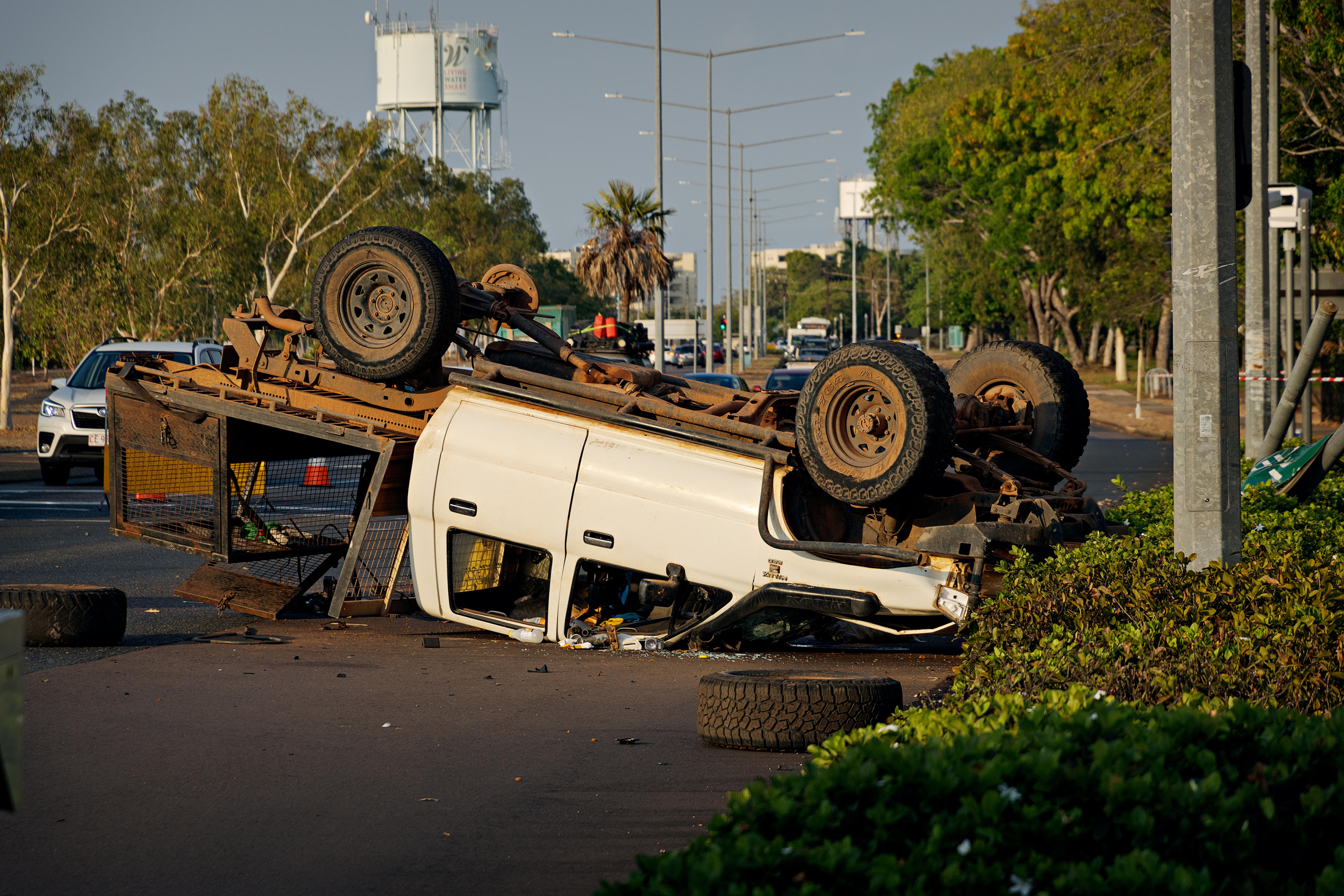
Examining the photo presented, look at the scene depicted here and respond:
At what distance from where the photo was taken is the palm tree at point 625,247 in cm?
3347

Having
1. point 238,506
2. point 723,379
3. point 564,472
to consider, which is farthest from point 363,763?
point 723,379

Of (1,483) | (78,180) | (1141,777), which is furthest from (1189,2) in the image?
(78,180)

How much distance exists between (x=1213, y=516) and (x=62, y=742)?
17.1ft

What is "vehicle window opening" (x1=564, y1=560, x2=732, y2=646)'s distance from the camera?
25.7 ft

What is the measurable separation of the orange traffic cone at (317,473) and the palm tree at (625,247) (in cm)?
2398

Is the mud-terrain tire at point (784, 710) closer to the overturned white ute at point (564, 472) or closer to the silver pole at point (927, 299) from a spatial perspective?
the overturned white ute at point (564, 472)

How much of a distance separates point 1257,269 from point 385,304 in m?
12.3

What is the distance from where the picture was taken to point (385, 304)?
8.67m

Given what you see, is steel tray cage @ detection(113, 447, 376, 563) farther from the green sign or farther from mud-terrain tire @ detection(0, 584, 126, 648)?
the green sign

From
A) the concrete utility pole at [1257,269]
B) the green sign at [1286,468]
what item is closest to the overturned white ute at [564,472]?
the green sign at [1286,468]

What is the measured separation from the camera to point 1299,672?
4.66 m

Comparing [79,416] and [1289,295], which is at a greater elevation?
[1289,295]

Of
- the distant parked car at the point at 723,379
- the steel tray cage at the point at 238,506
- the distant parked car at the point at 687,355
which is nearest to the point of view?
the steel tray cage at the point at 238,506

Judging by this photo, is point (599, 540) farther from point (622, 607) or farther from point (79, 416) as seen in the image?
point (79, 416)
